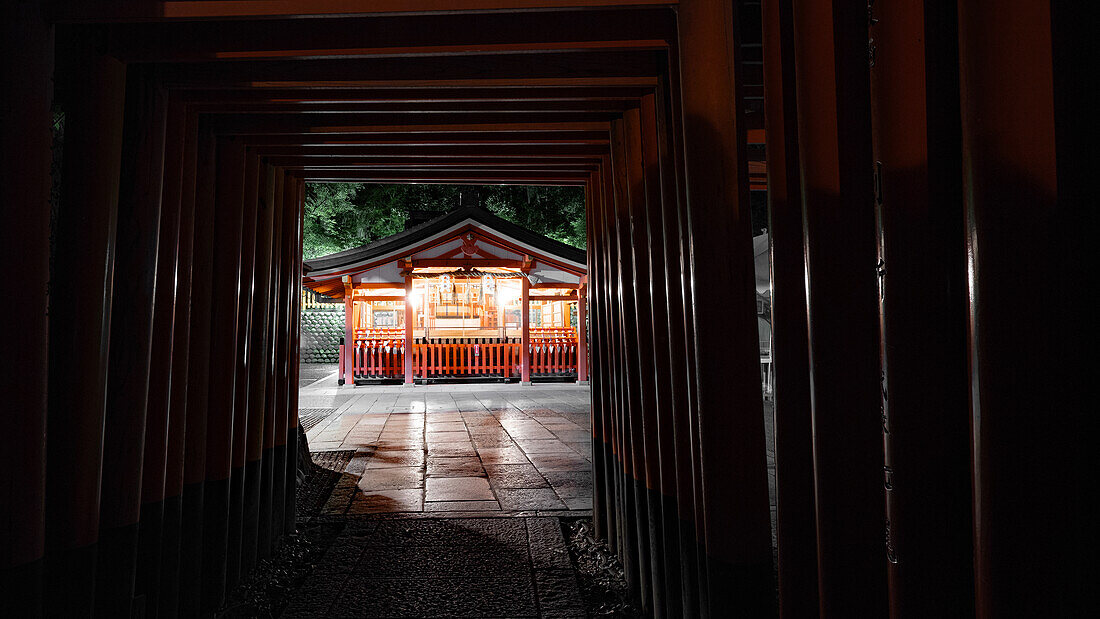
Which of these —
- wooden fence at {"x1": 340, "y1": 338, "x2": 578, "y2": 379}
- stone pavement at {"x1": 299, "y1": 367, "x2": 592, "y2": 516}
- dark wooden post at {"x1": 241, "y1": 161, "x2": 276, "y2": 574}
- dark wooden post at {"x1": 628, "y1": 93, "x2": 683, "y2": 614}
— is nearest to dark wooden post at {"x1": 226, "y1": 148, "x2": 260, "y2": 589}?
dark wooden post at {"x1": 241, "y1": 161, "x2": 276, "y2": 574}

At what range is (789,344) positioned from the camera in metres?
1.11

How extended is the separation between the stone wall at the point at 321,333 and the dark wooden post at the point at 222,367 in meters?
27.5

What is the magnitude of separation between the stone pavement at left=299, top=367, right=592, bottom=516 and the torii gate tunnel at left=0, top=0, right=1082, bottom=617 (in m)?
1.10

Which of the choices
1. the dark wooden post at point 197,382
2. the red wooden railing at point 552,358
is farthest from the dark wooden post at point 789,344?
the red wooden railing at point 552,358

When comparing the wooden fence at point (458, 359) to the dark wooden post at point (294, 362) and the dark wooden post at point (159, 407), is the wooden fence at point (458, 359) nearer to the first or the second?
the dark wooden post at point (294, 362)

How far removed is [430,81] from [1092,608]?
174 centimetres

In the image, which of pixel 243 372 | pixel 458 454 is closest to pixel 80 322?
pixel 243 372

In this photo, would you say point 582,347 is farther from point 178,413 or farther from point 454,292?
point 178,413

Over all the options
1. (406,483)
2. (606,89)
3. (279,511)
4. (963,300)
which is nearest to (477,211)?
(406,483)

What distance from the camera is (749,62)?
181cm

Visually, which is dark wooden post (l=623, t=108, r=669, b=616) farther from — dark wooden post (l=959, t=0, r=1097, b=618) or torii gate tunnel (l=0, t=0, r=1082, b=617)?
dark wooden post (l=959, t=0, r=1097, b=618)

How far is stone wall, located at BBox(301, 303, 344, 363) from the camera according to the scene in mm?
28953

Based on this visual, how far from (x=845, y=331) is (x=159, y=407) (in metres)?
1.86

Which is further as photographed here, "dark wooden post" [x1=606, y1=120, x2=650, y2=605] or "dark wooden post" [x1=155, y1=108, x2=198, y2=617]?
"dark wooden post" [x1=606, y1=120, x2=650, y2=605]
